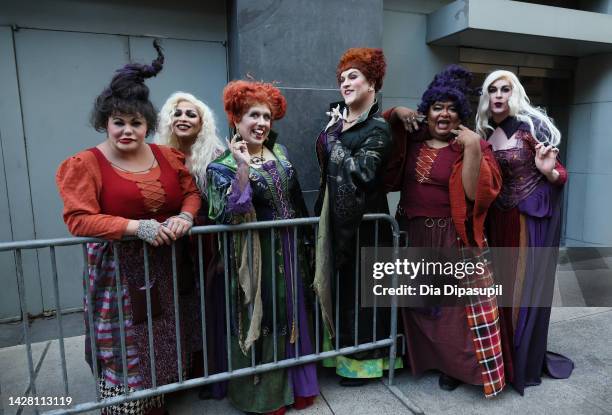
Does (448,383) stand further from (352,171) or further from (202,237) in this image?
(202,237)

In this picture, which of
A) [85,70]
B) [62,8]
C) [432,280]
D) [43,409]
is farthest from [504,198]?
[62,8]

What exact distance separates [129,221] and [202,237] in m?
0.58

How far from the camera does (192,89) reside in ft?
13.2

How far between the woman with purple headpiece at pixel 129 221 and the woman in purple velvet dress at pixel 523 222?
77.2 inches

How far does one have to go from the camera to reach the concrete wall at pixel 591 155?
5.81 m

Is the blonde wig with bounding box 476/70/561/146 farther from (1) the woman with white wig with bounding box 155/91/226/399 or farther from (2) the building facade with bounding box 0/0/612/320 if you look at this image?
(1) the woman with white wig with bounding box 155/91/226/399

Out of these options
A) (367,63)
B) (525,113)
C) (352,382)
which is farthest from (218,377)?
(525,113)

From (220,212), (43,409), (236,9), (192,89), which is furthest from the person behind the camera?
(192,89)

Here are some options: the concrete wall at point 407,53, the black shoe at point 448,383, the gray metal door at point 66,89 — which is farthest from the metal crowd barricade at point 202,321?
the concrete wall at point 407,53

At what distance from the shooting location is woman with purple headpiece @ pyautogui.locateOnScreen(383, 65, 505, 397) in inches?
99.7

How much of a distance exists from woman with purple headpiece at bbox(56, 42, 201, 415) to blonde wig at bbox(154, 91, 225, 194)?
0.19 m

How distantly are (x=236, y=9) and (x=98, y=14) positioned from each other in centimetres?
121

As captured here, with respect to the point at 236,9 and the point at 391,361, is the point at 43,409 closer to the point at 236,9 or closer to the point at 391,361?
the point at 391,361

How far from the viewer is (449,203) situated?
8.61 ft
